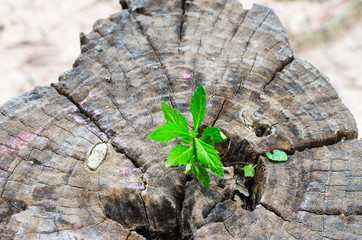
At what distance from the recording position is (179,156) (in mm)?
1543

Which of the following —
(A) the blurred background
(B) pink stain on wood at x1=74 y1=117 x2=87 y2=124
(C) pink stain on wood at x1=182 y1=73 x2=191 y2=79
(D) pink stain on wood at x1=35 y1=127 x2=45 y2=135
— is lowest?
(D) pink stain on wood at x1=35 y1=127 x2=45 y2=135

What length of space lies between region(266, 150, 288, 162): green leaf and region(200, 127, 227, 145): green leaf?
33cm

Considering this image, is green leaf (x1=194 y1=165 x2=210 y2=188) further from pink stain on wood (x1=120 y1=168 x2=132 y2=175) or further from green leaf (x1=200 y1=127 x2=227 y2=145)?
A: pink stain on wood (x1=120 y1=168 x2=132 y2=175)

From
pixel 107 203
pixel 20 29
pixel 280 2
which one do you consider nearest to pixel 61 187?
pixel 107 203

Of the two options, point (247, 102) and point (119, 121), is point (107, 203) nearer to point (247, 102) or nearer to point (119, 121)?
point (119, 121)

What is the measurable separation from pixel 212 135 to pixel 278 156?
1.35 feet

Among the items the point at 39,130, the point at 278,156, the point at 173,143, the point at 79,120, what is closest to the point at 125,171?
the point at 173,143

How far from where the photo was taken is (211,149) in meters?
1.56

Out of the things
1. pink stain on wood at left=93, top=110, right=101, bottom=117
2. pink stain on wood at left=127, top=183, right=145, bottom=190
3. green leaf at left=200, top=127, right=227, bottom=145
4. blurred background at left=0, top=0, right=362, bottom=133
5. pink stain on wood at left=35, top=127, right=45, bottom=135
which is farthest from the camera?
blurred background at left=0, top=0, right=362, bottom=133

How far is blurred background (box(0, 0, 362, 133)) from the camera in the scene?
15.3 feet

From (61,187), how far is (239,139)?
941mm

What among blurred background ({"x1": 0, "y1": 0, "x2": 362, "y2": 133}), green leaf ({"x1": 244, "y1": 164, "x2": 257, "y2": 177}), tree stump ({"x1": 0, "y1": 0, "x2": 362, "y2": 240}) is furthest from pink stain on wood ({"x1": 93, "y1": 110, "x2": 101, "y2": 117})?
blurred background ({"x1": 0, "y1": 0, "x2": 362, "y2": 133})

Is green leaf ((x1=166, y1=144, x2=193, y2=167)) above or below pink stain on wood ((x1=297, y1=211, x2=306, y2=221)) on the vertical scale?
above

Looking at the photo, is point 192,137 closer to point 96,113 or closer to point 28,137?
point 96,113
